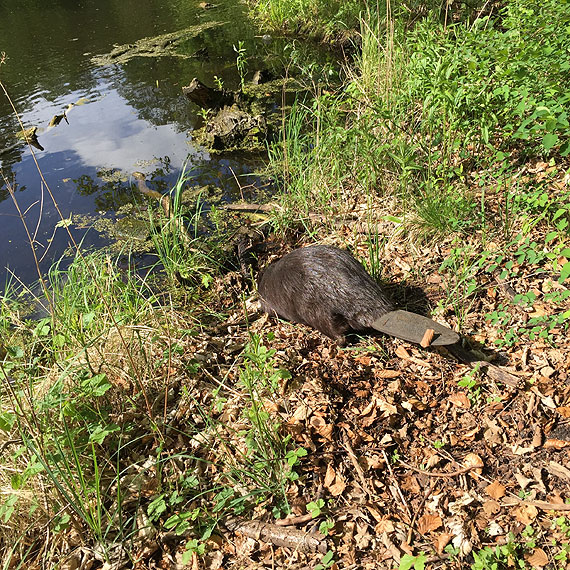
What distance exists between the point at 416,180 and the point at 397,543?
9.17ft

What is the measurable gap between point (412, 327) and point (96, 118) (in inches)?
266

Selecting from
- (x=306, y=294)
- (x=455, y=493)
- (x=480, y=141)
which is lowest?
(x=455, y=493)

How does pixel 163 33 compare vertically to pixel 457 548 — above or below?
above

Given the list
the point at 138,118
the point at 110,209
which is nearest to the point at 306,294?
the point at 110,209

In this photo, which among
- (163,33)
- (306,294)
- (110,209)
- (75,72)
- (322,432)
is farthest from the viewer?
(163,33)

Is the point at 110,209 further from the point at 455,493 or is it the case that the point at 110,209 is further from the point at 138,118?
the point at 455,493

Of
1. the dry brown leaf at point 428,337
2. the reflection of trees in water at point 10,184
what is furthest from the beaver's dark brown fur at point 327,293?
the reflection of trees in water at point 10,184

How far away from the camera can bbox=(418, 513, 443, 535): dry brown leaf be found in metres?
1.82

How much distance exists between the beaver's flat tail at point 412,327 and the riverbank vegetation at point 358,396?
0.25 meters

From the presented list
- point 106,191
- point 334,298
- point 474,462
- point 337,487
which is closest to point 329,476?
point 337,487

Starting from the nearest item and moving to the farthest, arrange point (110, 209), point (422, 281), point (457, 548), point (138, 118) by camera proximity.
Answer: point (457, 548), point (422, 281), point (110, 209), point (138, 118)

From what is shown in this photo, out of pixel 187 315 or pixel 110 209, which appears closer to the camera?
pixel 187 315

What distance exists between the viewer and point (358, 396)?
2.39 meters

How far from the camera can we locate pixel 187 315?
10.3 ft
